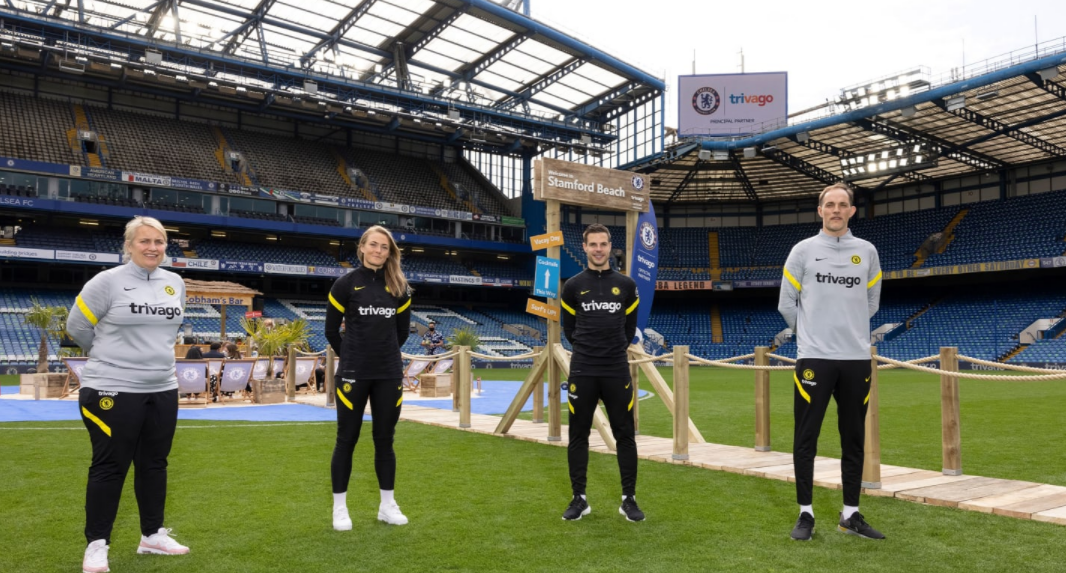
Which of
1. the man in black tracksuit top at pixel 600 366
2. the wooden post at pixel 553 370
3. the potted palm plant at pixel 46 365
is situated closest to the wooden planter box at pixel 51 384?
the potted palm plant at pixel 46 365

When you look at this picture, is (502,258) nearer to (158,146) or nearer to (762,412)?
(158,146)

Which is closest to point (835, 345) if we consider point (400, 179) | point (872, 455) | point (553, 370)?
point (872, 455)

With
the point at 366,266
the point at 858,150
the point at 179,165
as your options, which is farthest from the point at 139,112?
the point at 366,266

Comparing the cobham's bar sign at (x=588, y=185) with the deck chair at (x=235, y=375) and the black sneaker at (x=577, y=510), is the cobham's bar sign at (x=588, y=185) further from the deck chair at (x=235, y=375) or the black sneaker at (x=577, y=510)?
the deck chair at (x=235, y=375)

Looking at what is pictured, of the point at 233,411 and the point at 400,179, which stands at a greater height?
the point at 400,179

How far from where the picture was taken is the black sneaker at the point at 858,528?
4434 millimetres

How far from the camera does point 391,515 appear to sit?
4.84 metres

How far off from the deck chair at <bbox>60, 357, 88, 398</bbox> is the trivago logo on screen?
31.6m

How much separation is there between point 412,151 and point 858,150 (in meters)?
25.5

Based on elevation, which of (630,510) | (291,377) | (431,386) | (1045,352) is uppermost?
(630,510)

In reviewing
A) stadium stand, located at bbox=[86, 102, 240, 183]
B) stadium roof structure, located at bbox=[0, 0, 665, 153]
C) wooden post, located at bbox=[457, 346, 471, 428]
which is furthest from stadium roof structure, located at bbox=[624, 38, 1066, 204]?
wooden post, located at bbox=[457, 346, 471, 428]

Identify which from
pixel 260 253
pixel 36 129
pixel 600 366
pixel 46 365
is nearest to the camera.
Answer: pixel 600 366

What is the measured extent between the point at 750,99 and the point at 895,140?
276 inches

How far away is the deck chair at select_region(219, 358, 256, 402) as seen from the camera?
1372 cm
